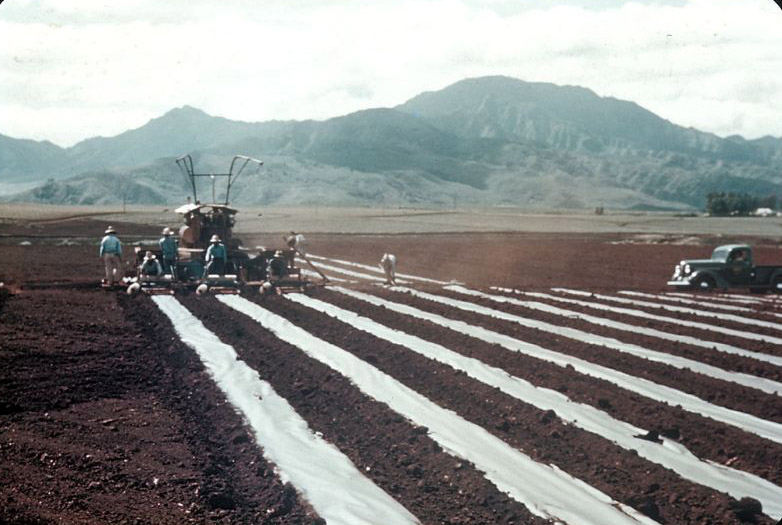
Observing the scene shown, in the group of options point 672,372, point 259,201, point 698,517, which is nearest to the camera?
point 698,517

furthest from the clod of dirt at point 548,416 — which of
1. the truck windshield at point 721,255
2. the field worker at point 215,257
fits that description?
the truck windshield at point 721,255

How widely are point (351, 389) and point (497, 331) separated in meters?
6.05

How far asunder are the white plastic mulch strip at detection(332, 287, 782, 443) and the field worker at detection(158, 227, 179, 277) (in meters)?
7.26

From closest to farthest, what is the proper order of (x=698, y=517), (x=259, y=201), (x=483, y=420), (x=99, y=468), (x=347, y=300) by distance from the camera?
1. (x=698, y=517)
2. (x=99, y=468)
3. (x=483, y=420)
4. (x=347, y=300)
5. (x=259, y=201)

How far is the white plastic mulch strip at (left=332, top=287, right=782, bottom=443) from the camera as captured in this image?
10055 millimetres

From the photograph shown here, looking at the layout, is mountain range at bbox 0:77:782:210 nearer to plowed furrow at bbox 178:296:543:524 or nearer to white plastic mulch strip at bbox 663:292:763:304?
plowed furrow at bbox 178:296:543:524

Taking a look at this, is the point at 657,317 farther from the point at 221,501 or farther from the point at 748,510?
the point at 221,501

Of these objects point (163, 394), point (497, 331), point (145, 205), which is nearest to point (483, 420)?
point (163, 394)

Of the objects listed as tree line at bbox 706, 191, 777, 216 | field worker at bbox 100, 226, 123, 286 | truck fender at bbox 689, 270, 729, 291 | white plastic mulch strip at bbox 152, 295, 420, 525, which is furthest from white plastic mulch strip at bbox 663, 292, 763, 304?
tree line at bbox 706, 191, 777, 216

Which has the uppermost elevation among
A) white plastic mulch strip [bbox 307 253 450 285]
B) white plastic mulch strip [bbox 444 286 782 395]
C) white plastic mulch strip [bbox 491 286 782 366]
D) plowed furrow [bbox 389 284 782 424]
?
plowed furrow [bbox 389 284 782 424]

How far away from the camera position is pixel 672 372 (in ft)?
41.8

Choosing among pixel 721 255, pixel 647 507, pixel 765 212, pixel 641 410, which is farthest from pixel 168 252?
pixel 765 212

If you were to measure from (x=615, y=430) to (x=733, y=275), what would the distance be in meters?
17.8

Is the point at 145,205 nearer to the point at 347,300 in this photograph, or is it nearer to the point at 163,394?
the point at 347,300
